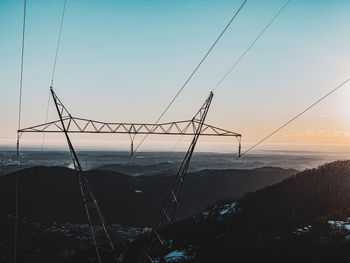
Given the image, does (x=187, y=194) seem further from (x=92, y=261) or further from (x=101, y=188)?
(x=92, y=261)

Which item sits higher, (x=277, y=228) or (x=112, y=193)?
(x=277, y=228)

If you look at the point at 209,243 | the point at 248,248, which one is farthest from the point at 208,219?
the point at 248,248

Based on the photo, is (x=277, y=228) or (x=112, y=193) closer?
(x=277, y=228)

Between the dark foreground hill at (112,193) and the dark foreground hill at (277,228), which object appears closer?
the dark foreground hill at (277,228)

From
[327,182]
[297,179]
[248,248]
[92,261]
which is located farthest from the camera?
[297,179]
